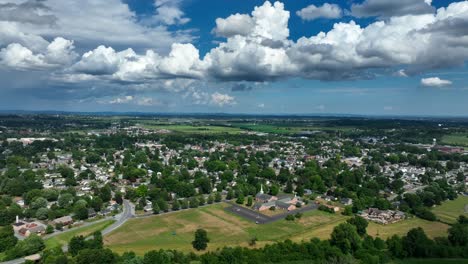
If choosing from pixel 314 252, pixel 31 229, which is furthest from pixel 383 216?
pixel 31 229

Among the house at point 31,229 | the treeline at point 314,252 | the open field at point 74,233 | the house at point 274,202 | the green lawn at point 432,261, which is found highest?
the treeline at point 314,252

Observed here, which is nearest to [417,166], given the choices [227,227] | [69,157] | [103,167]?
[227,227]

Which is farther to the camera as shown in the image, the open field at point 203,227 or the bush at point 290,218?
the bush at point 290,218

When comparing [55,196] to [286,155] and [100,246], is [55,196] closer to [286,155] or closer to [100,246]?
[100,246]

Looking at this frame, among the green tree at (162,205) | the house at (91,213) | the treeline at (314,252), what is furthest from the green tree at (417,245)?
the house at (91,213)

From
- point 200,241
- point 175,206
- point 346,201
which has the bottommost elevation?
point 175,206

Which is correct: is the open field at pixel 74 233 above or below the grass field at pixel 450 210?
below

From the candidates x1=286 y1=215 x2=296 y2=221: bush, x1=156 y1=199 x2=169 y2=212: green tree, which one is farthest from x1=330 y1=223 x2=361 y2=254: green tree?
x1=156 y1=199 x2=169 y2=212: green tree

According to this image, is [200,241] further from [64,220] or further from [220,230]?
[64,220]

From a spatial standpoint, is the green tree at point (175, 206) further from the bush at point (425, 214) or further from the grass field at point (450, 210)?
the grass field at point (450, 210)
